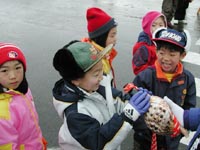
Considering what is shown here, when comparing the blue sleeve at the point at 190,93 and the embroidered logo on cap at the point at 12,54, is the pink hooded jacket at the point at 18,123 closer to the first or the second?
the embroidered logo on cap at the point at 12,54

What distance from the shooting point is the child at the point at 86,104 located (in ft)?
7.29

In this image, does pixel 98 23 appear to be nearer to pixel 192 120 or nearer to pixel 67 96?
pixel 67 96

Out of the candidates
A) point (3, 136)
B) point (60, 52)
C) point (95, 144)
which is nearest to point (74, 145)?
point (95, 144)

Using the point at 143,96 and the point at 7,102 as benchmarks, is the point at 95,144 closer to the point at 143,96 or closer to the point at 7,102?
the point at 143,96

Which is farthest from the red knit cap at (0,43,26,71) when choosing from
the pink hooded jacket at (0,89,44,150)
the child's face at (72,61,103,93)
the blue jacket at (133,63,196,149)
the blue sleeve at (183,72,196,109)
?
the blue sleeve at (183,72,196,109)

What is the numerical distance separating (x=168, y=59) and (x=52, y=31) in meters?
6.46

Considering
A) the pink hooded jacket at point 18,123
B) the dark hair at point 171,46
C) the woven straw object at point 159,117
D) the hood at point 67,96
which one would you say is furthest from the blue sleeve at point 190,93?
the pink hooded jacket at point 18,123

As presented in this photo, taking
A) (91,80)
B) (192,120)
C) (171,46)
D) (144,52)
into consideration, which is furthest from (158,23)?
(91,80)

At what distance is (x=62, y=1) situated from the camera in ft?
42.7

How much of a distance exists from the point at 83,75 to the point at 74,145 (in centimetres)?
51

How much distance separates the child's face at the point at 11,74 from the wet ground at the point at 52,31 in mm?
1740

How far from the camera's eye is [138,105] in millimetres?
2133

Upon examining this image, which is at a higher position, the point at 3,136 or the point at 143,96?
the point at 143,96

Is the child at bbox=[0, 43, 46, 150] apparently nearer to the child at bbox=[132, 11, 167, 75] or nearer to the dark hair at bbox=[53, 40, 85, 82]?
the dark hair at bbox=[53, 40, 85, 82]
